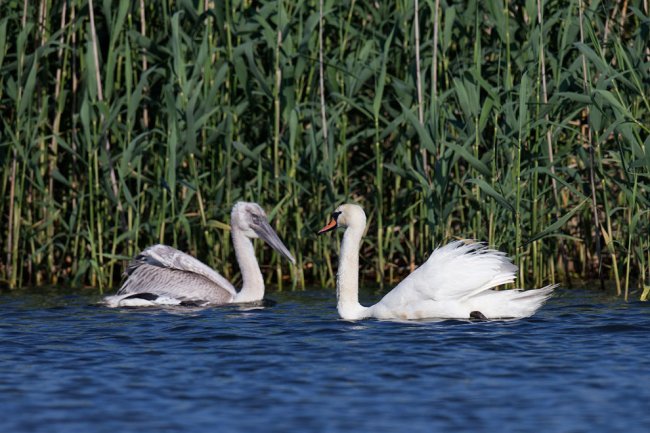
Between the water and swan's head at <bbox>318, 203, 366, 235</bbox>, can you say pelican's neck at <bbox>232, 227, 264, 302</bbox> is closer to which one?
the water

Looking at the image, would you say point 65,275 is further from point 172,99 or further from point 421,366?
point 421,366

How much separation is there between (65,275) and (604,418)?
24.0 ft

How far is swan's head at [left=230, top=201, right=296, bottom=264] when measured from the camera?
448 inches

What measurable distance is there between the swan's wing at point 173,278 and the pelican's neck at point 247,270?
0.47 ft

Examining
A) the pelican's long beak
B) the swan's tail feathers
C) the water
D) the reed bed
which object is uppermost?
the reed bed

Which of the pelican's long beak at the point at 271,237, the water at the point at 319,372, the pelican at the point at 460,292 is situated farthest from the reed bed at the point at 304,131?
the pelican at the point at 460,292

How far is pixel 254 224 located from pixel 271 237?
21cm

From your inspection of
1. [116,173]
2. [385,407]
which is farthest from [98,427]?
[116,173]

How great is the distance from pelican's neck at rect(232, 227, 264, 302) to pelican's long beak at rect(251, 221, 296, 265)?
0.18 meters

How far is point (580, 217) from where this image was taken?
12156mm

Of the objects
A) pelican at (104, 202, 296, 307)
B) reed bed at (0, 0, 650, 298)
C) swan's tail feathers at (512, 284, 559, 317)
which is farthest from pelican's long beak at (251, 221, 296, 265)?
swan's tail feathers at (512, 284, 559, 317)

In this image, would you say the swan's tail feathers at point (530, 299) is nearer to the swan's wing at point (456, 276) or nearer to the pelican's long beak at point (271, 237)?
the swan's wing at point (456, 276)

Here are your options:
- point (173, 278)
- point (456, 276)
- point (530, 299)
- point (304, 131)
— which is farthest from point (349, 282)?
point (304, 131)

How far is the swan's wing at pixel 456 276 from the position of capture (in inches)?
364
